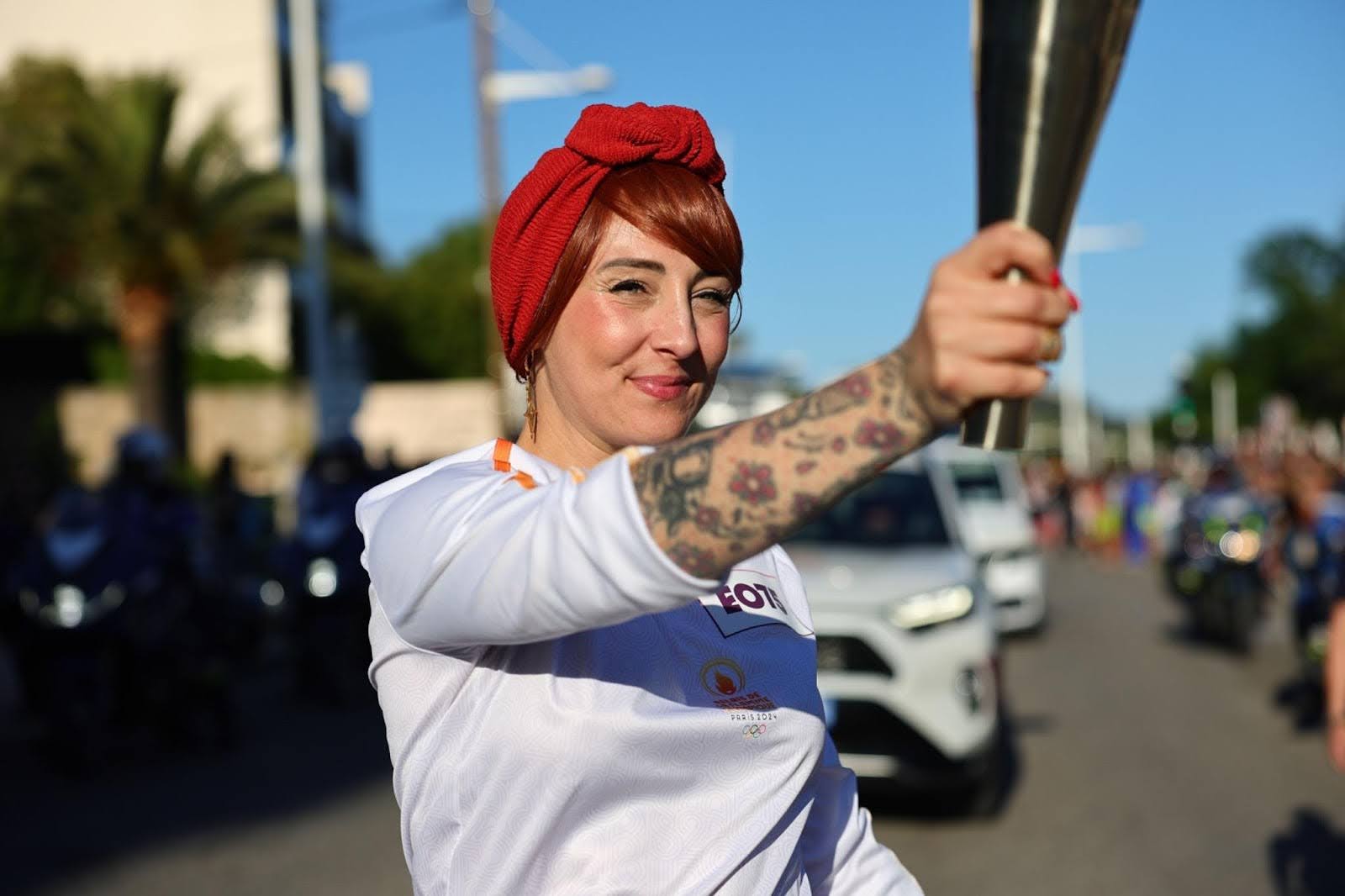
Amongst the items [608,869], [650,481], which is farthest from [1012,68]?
[608,869]

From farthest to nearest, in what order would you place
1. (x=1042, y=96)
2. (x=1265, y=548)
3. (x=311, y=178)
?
(x=311, y=178)
(x=1265, y=548)
(x=1042, y=96)

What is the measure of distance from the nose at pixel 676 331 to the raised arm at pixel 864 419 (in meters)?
0.43

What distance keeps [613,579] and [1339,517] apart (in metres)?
9.00

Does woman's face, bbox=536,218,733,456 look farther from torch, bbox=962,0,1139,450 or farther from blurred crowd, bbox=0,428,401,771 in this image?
blurred crowd, bbox=0,428,401,771

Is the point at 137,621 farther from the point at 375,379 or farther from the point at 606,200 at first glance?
the point at 375,379

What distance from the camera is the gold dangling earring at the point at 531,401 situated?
1.98 m

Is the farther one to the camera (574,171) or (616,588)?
(574,171)

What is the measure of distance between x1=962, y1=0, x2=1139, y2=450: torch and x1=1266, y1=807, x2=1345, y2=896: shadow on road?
568 centimetres

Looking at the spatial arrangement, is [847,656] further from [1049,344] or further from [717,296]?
[1049,344]

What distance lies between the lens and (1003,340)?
1078 millimetres

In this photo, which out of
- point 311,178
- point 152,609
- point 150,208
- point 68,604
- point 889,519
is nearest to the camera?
point 68,604

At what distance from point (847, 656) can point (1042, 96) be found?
6.33 metres

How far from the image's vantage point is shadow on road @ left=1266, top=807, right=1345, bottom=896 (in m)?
6.04

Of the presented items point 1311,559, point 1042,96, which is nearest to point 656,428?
point 1042,96
